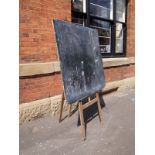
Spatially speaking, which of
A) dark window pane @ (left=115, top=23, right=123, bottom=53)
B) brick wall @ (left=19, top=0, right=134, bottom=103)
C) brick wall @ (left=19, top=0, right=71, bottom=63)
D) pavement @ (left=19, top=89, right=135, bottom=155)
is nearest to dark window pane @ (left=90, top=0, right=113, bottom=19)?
dark window pane @ (left=115, top=23, right=123, bottom=53)

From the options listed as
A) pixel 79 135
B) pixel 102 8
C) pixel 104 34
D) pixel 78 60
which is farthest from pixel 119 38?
pixel 79 135

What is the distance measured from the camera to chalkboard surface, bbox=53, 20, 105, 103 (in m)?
4.31

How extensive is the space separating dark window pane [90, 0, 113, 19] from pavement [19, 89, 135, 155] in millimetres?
2824

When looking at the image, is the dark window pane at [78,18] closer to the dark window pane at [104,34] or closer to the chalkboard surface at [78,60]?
the dark window pane at [104,34]

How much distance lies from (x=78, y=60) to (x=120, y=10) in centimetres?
497

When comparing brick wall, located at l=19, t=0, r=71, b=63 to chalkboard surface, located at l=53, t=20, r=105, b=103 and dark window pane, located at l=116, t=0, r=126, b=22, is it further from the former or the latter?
dark window pane, located at l=116, t=0, r=126, b=22

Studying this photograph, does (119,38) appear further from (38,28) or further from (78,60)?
(78,60)

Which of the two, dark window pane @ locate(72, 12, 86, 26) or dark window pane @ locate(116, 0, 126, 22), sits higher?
dark window pane @ locate(116, 0, 126, 22)

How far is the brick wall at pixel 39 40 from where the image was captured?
528 cm

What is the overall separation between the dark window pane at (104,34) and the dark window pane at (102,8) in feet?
0.72

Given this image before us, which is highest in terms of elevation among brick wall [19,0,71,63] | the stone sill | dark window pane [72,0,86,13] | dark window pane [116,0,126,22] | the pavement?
dark window pane [116,0,126,22]

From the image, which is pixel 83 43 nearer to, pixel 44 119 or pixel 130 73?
pixel 44 119

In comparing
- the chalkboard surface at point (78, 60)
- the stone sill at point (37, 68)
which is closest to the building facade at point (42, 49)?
the stone sill at point (37, 68)

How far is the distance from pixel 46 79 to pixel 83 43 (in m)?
1.26
